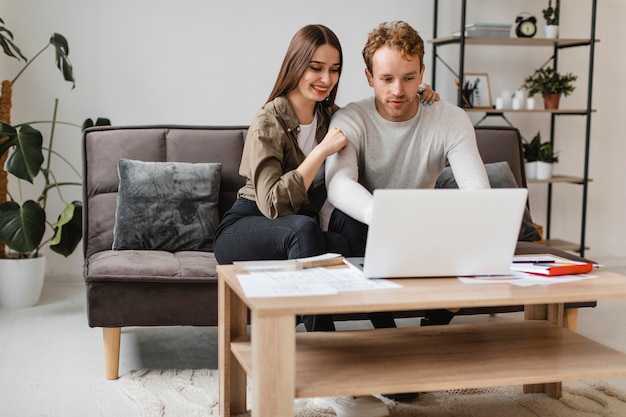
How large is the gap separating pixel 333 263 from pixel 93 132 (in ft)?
4.73

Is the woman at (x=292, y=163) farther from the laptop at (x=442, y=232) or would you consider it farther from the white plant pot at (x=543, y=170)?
the white plant pot at (x=543, y=170)

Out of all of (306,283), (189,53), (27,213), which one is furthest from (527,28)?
(306,283)

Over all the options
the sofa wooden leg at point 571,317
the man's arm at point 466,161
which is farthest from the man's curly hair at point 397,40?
the sofa wooden leg at point 571,317

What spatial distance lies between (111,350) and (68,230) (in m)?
1.05

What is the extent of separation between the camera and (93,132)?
9.94 ft

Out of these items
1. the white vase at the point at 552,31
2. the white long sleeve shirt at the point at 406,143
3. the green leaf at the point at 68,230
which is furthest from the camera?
the white vase at the point at 552,31

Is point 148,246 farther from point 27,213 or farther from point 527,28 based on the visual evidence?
point 527,28

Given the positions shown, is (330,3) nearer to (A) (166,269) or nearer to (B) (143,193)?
(B) (143,193)

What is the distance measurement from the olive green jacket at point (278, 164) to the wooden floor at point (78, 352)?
2.22ft

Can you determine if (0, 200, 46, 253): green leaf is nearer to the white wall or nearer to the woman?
the white wall

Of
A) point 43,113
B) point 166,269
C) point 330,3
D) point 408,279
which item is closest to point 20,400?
point 166,269

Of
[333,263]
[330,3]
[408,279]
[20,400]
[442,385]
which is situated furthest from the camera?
[330,3]

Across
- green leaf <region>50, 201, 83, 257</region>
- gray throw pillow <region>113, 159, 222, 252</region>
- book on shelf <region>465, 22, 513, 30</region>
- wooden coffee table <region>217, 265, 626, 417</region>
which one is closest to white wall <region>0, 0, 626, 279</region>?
book on shelf <region>465, 22, 513, 30</region>

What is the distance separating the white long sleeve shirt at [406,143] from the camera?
97.2 inches
